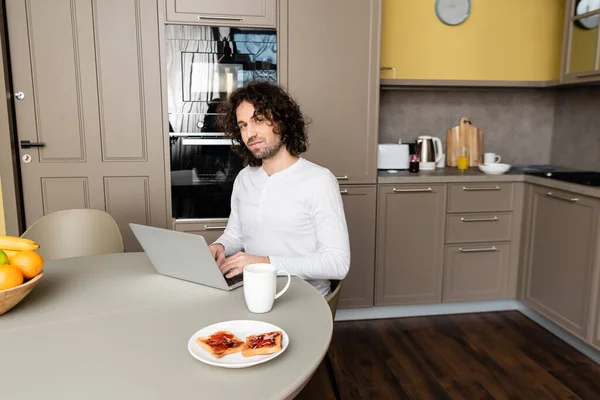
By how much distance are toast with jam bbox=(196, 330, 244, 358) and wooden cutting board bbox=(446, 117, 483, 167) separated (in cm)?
283

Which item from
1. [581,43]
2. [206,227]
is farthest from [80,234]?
[581,43]

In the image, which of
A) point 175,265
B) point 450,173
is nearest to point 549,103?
point 450,173

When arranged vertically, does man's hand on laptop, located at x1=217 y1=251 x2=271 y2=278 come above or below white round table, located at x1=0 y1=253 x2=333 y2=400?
above

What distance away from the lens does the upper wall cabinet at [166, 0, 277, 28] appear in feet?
8.53

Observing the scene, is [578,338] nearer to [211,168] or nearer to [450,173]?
[450,173]

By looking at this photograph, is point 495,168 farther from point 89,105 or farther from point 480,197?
point 89,105

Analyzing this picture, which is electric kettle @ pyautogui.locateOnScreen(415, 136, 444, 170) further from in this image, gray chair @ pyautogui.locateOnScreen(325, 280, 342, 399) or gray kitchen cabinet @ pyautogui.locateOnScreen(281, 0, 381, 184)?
gray chair @ pyautogui.locateOnScreen(325, 280, 342, 399)

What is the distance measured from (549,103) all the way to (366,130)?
1647mm

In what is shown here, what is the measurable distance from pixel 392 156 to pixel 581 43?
4.30 feet

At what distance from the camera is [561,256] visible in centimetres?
274

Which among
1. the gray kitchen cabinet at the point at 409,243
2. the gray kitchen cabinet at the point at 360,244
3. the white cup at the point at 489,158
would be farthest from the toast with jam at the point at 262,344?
the white cup at the point at 489,158

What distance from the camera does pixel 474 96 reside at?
11.5ft

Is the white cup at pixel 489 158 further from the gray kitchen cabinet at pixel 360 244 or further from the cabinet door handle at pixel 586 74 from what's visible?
the gray kitchen cabinet at pixel 360 244

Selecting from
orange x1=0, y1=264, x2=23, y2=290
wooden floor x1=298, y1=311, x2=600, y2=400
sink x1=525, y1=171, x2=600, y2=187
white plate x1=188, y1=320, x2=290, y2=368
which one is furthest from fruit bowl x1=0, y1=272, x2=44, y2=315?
sink x1=525, y1=171, x2=600, y2=187
